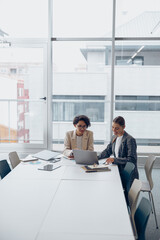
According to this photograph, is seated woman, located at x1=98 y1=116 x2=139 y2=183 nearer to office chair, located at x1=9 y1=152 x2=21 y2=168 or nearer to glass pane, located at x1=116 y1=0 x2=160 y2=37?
office chair, located at x1=9 y1=152 x2=21 y2=168

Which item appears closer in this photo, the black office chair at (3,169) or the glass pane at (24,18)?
the black office chair at (3,169)

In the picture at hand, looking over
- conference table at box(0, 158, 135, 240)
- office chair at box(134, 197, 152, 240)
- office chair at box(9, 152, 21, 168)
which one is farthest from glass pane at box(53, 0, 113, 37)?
office chair at box(134, 197, 152, 240)

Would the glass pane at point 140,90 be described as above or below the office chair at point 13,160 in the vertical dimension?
above

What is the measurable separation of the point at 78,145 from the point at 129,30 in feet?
9.03

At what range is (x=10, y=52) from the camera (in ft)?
17.2

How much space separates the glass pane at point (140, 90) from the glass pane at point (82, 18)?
51cm

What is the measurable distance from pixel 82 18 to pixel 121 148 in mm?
3042

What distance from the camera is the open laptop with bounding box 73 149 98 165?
302cm

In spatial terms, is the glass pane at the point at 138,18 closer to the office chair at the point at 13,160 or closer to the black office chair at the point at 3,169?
the office chair at the point at 13,160

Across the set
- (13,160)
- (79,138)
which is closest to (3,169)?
(13,160)

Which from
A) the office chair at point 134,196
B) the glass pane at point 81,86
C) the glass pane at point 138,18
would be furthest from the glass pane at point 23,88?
the office chair at point 134,196

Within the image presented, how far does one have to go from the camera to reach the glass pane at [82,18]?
505 cm

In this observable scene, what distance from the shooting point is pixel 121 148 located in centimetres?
328

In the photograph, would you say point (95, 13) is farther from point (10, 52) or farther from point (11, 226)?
point (11, 226)
